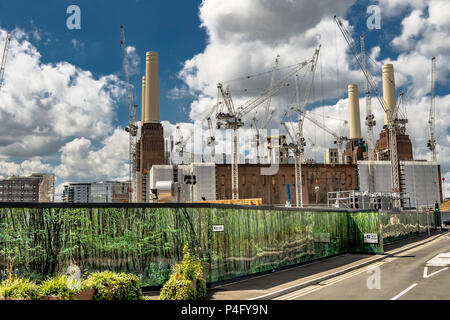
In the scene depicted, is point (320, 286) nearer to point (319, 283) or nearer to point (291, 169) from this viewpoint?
point (319, 283)

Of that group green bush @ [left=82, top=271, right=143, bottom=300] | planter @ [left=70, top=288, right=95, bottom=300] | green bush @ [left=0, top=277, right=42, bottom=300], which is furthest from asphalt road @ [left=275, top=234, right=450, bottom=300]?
green bush @ [left=0, top=277, right=42, bottom=300]

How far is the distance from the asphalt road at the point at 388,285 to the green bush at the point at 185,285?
10.8 feet

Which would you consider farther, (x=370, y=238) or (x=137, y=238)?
(x=370, y=238)

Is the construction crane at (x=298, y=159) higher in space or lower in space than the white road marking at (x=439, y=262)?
higher

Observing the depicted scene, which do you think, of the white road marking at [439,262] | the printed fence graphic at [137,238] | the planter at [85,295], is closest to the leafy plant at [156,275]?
the printed fence graphic at [137,238]

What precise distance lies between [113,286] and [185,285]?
294cm

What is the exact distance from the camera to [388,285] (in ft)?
56.7

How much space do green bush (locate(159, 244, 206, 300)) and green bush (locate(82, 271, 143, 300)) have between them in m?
1.83

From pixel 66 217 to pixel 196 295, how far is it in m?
6.10

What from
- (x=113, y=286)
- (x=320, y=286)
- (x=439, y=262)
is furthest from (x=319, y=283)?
(x=439, y=262)

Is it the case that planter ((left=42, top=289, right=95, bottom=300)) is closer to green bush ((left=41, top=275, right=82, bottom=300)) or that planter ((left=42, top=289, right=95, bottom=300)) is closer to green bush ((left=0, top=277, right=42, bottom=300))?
green bush ((left=41, top=275, right=82, bottom=300))

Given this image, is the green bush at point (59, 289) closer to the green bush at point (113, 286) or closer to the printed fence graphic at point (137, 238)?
the green bush at point (113, 286)

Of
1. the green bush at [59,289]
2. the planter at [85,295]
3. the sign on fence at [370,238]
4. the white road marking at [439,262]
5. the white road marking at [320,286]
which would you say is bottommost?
the white road marking at [439,262]

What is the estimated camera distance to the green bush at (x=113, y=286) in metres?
10.8
